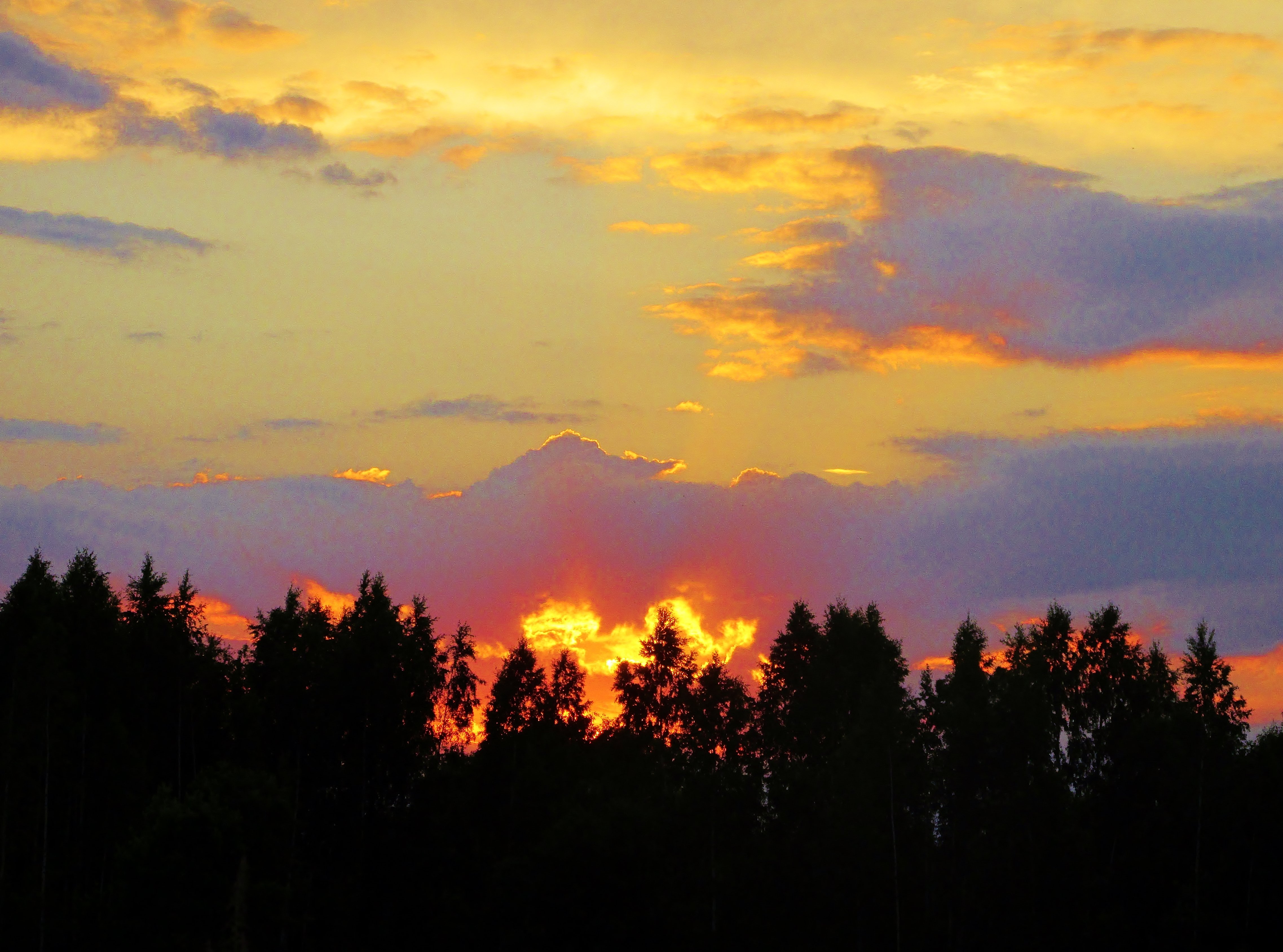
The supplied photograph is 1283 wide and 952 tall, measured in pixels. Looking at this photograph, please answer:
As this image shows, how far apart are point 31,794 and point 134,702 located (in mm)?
11471

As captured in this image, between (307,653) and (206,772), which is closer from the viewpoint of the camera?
(206,772)

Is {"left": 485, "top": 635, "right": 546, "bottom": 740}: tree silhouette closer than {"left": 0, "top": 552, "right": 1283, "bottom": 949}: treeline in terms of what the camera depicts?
No

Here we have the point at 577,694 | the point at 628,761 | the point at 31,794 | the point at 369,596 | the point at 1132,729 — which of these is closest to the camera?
the point at 31,794

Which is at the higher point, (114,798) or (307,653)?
(307,653)

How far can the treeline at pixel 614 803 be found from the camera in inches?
2761

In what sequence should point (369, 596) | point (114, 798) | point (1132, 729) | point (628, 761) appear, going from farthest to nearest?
point (628, 761) → point (369, 596) → point (1132, 729) → point (114, 798)

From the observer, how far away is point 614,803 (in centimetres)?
6744

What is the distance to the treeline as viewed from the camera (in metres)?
70.1

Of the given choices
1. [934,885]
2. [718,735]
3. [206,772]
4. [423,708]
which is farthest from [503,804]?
[934,885]

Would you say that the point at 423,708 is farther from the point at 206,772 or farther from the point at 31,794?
the point at 31,794

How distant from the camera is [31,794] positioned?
2773 inches

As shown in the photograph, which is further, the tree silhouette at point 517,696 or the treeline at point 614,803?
the tree silhouette at point 517,696

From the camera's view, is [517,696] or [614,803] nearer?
[614,803]

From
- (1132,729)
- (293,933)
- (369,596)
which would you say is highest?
(369,596)
